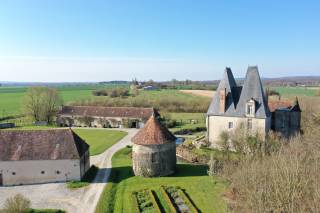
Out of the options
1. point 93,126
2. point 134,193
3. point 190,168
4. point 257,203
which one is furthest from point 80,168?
point 93,126

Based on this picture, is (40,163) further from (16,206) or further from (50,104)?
(50,104)

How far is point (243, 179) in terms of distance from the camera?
21.4 metres

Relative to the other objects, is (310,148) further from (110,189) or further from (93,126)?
(93,126)

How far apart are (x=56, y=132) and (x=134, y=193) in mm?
13052

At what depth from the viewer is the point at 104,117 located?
70250 mm

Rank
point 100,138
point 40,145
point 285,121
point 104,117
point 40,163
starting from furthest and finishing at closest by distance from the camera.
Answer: point 104,117
point 100,138
point 285,121
point 40,145
point 40,163

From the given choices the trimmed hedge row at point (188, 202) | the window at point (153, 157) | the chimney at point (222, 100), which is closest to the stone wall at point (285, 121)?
the chimney at point (222, 100)

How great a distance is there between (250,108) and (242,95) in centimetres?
230

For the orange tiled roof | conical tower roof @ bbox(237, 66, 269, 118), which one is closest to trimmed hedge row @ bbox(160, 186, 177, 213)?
conical tower roof @ bbox(237, 66, 269, 118)

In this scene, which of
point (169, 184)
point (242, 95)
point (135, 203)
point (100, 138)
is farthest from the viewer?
point (100, 138)

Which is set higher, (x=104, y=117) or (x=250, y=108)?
(x=250, y=108)

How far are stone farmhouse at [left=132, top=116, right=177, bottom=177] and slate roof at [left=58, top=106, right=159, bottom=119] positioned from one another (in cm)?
3260

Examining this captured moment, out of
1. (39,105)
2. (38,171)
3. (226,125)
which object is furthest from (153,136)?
(39,105)

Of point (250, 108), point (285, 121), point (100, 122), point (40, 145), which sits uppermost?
point (250, 108)
